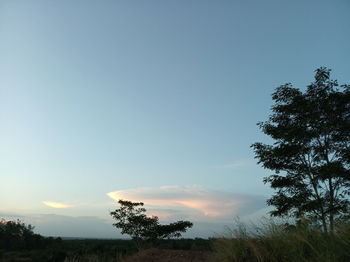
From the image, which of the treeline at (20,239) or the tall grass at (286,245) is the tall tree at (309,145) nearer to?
the tall grass at (286,245)

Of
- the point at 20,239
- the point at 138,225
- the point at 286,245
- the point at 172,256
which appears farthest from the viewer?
the point at 20,239

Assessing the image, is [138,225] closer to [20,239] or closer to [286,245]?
[286,245]

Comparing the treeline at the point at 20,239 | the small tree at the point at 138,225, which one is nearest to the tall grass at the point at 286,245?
the small tree at the point at 138,225

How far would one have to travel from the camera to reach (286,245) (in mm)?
5906

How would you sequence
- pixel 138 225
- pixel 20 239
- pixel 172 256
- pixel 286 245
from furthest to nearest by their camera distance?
pixel 20 239 → pixel 138 225 → pixel 172 256 → pixel 286 245

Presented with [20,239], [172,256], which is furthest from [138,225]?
[20,239]

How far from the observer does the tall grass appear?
4.97 metres

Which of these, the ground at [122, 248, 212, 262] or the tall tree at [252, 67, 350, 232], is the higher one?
the tall tree at [252, 67, 350, 232]

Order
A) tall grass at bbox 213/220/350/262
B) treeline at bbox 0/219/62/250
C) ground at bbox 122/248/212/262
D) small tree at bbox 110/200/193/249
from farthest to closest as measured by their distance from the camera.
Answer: treeline at bbox 0/219/62/250 < small tree at bbox 110/200/193/249 < ground at bbox 122/248/212/262 < tall grass at bbox 213/220/350/262

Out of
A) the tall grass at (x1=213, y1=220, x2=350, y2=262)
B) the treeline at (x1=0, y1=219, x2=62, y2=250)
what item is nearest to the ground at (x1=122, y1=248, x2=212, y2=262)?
the tall grass at (x1=213, y1=220, x2=350, y2=262)

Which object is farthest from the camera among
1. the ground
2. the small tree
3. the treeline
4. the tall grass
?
the treeline

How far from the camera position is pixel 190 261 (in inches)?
377

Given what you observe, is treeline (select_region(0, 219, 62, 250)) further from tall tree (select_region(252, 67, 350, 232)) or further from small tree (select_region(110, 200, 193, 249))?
tall tree (select_region(252, 67, 350, 232))

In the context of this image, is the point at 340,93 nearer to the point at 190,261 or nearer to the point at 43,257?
the point at 190,261
